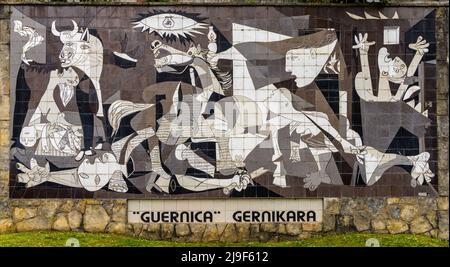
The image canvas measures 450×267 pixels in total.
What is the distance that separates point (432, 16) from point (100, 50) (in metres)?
8.15

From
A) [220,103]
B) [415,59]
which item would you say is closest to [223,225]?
[220,103]

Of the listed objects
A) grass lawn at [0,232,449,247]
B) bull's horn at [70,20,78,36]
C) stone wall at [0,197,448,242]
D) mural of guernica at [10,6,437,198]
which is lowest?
grass lawn at [0,232,449,247]

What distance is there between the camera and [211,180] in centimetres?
1944

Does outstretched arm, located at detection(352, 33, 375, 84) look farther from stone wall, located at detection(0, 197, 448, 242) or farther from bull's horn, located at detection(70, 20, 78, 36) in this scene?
bull's horn, located at detection(70, 20, 78, 36)

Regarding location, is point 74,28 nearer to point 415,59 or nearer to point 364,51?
point 364,51

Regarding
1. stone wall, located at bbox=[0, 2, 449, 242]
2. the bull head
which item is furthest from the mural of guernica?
stone wall, located at bbox=[0, 2, 449, 242]

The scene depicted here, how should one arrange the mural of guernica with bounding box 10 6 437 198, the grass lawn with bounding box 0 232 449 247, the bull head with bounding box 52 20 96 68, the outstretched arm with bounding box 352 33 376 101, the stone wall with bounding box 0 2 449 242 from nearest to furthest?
the grass lawn with bounding box 0 232 449 247
the stone wall with bounding box 0 2 449 242
the mural of guernica with bounding box 10 6 437 198
the bull head with bounding box 52 20 96 68
the outstretched arm with bounding box 352 33 376 101

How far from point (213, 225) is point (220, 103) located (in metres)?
2.93

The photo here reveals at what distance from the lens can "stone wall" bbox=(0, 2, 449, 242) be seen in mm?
19328

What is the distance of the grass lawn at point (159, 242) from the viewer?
1859cm

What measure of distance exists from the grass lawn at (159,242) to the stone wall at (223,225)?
0.19 meters

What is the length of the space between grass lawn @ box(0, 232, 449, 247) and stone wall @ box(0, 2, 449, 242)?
192 millimetres

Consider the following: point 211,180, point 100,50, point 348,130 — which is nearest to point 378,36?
point 348,130

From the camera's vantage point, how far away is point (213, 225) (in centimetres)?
1944
